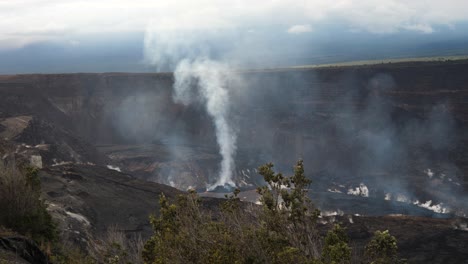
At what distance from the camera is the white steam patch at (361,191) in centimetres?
4841

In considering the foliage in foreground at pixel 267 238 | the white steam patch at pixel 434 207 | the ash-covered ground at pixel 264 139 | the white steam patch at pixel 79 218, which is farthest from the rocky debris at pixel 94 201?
the white steam patch at pixel 434 207

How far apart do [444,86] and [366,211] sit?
29786mm

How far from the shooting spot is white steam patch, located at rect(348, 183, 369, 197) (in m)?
48.4

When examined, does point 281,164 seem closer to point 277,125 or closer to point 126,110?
point 277,125

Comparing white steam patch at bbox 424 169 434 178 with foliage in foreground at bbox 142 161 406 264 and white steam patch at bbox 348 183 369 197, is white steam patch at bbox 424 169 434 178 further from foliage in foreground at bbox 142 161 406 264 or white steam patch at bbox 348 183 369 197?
foliage in foreground at bbox 142 161 406 264

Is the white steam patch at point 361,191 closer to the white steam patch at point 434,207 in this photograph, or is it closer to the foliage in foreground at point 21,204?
A: the white steam patch at point 434,207

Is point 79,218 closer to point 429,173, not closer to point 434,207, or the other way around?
point 434,207

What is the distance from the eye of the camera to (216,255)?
758cm

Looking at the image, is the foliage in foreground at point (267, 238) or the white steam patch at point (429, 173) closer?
the foliage in foreground at point (267, 238)

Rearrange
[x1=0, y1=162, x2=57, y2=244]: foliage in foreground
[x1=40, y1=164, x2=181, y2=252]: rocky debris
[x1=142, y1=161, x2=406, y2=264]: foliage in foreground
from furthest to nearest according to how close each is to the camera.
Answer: [x1=40, y1=164, x2=181, y2=252]: rocky debris < [x1=0, y1=162, x2=57, y2=244]: foliage in foreground < [x1=142, y1=161, x2=406, y2=264]: foliage in foreground

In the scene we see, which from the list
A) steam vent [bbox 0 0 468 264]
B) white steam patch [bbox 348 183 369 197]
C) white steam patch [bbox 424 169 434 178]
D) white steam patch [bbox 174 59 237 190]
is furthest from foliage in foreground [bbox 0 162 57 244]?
white steam patch [bbox 174 59 237 190]

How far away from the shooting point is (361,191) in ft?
160

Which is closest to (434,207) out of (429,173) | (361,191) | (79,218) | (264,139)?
(361,191)

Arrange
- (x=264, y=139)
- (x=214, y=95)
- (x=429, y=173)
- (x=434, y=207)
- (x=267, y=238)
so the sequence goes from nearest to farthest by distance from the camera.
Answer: (x=267, y=238)
(x=434, y=207)
(x=429, y=173)
(x=264, y=139)
(x=214, y=95)
